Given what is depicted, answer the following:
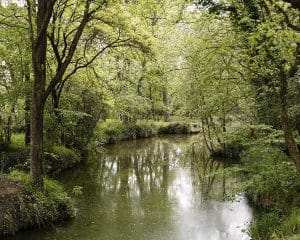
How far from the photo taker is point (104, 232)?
1047cm

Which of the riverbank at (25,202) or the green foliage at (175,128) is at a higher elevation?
the green foliage at (175,128)

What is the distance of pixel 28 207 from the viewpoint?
999cm

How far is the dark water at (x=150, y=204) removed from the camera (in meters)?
10.5

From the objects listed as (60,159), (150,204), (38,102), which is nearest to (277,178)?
(150,204)

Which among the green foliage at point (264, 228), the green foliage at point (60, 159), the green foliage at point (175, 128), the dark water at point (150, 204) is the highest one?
the green foliage at point (175, 128)

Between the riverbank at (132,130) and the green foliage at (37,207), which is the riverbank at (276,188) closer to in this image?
the green foliage at (37,207)

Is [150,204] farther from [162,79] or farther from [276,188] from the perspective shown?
[162,79]

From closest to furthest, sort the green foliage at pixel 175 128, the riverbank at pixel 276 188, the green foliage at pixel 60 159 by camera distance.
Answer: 1. the riverbank at pixel 276 188
2. the green foliage at pixel 60 159
3. the green foliage at pixel 175 128

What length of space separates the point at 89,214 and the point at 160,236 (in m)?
2.92

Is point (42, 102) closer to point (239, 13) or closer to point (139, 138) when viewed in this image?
point (239, 13)

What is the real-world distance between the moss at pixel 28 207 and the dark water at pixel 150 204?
0.30m

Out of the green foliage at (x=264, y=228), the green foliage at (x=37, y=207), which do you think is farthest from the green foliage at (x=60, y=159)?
the green foliage at (x=264, y=228)

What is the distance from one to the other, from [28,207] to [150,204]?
493 centimetres

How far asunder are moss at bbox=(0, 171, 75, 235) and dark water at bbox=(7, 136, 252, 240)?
0.98ft
